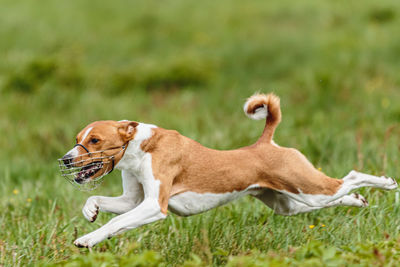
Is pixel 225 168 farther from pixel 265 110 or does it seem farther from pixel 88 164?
pixel 88 164

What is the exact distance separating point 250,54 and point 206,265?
9.97 m

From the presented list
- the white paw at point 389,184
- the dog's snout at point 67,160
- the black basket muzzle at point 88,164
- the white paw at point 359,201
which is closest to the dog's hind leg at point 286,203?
the white paw at point 359,201

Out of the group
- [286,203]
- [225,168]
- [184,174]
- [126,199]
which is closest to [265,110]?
[225,168]

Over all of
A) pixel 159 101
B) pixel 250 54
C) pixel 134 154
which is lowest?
pixel 134 154

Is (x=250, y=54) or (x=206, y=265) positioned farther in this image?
(x=250, y=54)

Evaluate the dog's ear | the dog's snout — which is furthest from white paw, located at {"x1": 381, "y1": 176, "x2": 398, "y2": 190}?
the dog's snout

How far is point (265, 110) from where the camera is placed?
4.42 meters

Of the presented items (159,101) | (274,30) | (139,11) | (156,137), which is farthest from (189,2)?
(156,137)

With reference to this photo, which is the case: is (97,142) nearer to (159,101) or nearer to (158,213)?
(158,213)

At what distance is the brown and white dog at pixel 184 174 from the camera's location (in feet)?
12.4

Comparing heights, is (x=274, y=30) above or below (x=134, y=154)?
above

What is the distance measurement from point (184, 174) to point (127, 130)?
50cm

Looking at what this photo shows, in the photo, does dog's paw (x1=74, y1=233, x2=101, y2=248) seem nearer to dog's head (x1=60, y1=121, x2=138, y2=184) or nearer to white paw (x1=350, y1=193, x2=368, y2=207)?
dog's head (x1=60, y1=121, x2=138, y2=184)

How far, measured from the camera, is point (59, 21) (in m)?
15.7
